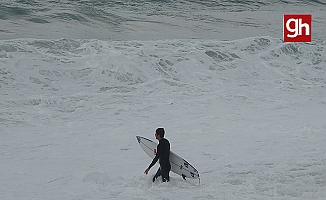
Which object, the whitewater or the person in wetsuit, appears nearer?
the person in wetsuit

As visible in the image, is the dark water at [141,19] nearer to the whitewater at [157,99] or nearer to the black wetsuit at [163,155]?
the whitewater at [157,99]

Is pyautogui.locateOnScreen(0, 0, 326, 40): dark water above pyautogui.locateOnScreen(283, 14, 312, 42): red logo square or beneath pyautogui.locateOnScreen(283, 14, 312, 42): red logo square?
above

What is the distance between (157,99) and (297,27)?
12770 millimetres

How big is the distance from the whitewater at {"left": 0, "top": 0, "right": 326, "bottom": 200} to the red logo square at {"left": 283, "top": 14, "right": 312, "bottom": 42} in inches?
20.8

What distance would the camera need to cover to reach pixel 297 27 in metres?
26.0

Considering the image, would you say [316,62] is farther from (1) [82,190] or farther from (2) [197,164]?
(1) [82,190]

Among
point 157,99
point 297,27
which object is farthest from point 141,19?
point 157,99

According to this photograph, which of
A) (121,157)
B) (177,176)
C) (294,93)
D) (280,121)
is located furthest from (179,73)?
(177,176)

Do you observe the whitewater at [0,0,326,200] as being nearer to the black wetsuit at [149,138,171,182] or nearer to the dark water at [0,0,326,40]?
the dark water at [0,0,326,40]

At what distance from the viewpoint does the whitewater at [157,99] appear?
9.12m

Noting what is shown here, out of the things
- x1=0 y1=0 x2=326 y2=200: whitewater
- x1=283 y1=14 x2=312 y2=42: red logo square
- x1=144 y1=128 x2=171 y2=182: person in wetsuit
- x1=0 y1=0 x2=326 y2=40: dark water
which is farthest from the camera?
x1=283 y1=14 x2=312 y2=42: red logo square

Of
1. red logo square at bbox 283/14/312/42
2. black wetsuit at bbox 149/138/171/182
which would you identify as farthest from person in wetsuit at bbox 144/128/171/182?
red logo square at bbox 283/14/312/42

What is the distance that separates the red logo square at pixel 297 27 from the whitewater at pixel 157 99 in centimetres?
53

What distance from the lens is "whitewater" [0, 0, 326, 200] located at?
9125mm
